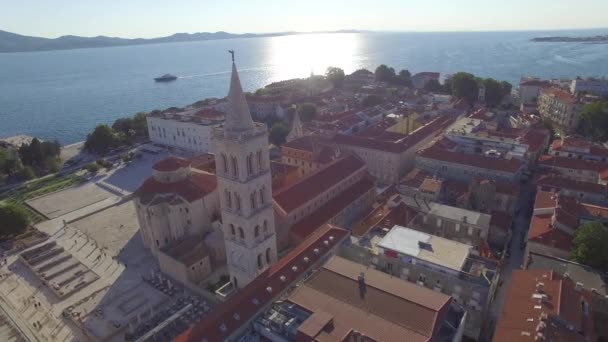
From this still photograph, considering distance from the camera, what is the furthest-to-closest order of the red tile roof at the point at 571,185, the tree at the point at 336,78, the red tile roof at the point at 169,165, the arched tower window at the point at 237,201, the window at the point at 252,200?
the tree at the point at 336,78 → the red tile roof at the point at 571,185 → the red tile roof at the point at 169,165 → the arched tower window at the point at 237,201 → the window at the point at 252,200

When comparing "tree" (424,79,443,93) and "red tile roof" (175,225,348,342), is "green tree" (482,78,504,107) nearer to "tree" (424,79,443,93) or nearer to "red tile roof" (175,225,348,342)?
"tree" (424,79,443,93)

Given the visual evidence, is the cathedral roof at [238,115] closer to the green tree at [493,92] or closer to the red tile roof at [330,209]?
the red tile roof at [330,209]

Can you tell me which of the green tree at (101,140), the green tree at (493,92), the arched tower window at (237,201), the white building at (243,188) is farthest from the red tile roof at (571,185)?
the green tree at (101,140)

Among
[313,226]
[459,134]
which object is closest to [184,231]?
[313,226]

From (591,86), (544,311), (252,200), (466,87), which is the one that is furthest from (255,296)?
(591,86)

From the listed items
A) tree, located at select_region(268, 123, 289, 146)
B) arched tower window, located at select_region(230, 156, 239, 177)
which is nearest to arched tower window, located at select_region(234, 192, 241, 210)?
arched tower window, located at select_region(230, 156, 239, 177)
